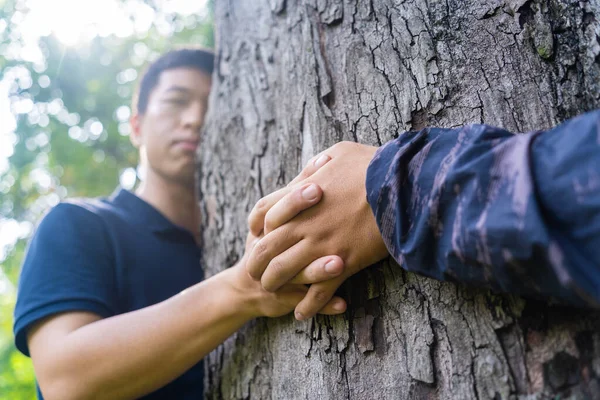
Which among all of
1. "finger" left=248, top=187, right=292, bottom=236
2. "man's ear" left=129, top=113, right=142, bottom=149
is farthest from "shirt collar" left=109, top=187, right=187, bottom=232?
"finger" left=248, top=187, right=292, bottom=236

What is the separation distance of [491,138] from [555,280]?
29 cm

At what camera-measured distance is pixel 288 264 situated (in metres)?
1.08

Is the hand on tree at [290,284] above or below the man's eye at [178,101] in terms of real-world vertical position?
below

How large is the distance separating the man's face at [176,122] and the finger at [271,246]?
1265mm

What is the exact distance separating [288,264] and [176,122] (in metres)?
1.55

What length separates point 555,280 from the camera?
687 mm

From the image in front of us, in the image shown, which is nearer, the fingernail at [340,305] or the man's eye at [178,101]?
the fingernail at [340,305]

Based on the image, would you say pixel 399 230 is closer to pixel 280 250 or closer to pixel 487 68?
pixel 280 250

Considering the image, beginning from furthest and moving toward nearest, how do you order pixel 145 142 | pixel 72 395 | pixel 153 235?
pixel 145 142 < pixel 153 235 < pixel 72 395

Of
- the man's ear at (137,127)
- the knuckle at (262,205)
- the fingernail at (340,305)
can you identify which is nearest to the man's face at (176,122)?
the man's ear at (137,127)

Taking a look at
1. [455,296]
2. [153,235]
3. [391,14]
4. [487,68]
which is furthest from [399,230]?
[153,235]

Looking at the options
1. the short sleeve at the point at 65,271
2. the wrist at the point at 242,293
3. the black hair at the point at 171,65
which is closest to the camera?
the wrist at the point at 242,293

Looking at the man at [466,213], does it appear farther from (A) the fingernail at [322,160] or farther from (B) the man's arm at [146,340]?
(B) the man's arm at [146,340]

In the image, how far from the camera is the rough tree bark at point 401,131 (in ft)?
2.90
